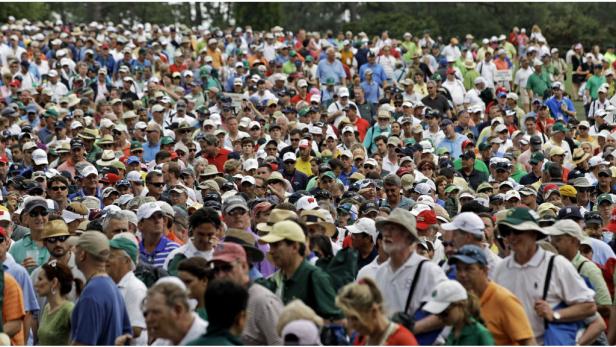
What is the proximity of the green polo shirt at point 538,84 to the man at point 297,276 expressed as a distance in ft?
70.3

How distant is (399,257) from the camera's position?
8492mm

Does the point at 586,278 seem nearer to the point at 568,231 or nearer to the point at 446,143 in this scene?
the point at 568,231

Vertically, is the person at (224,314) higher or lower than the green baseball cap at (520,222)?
lower

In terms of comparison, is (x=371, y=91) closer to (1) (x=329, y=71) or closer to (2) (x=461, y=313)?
(1) (x=329, y=71)

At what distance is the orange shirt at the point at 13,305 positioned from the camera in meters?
9.25

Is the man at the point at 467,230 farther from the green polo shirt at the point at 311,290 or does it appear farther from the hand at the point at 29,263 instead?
the hand at the point at 29,263

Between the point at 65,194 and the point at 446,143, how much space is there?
26.7ft

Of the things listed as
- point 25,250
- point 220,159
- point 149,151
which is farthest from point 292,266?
point 149,151

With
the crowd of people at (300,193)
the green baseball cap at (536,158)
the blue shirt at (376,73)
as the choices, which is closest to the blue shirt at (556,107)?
the crowd of people at (300,193)

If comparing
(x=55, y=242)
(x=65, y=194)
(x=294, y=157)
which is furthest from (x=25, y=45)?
(x=55, y=242)

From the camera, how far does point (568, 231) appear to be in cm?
→ 935

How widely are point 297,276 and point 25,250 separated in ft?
12.3

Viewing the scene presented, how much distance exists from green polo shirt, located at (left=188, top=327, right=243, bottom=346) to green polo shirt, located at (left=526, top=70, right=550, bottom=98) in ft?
75.8

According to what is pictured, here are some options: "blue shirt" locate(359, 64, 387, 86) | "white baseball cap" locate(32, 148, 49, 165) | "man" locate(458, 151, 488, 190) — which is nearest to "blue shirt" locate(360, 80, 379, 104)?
"blue shirt" locate(359, 64, 387, 86)
